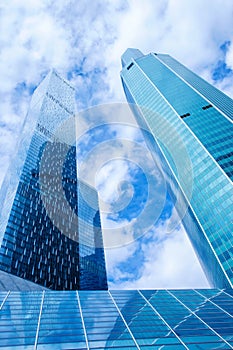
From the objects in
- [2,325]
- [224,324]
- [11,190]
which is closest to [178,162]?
[11,190]

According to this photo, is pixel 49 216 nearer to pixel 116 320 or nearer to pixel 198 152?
pixel 198 152

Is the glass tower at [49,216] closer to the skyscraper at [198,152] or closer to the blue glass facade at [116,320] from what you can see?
the skyscraper at [198,152]

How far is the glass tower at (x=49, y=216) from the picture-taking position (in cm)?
9369

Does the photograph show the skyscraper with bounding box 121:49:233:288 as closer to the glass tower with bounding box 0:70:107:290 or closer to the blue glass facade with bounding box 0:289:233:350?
the blue glass facade with bounding box 0:289:233:350

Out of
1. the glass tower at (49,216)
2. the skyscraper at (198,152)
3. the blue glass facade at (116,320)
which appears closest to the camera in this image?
the blue glass facade at (116,320)

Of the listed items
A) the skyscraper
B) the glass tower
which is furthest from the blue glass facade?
the glass tower

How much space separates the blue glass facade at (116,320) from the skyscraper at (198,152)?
32.1m

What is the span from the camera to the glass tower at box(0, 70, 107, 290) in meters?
93.7

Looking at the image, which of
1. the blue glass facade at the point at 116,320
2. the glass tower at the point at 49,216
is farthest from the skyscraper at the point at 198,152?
the glass tower at the point at 49,216

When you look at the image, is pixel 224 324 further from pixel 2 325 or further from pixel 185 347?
pixel 2 325

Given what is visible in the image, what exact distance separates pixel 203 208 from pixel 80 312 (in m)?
52.6

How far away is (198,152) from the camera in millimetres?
86500

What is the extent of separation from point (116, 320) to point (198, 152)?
218 ft

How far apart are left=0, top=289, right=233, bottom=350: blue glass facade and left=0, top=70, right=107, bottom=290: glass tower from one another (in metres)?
54.9
